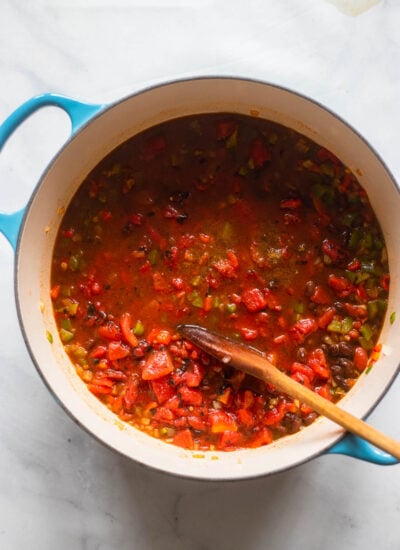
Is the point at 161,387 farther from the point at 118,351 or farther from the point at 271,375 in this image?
the point at 271,375

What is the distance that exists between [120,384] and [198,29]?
73.8 inches

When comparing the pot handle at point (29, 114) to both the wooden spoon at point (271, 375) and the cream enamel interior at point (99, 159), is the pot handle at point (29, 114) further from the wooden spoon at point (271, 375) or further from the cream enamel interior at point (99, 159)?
the wooden spoon at point (271, 375)

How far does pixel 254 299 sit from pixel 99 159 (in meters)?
1.07

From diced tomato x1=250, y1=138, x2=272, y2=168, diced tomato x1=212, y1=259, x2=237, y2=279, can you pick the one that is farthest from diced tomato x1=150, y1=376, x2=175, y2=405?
diced tomato x1=250, y1=138, x2=272, y2=168

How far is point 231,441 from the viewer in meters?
3.62

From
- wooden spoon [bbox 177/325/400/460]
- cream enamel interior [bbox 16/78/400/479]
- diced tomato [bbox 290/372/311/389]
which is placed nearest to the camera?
wooden spoon [bbox 177/325/400/460]

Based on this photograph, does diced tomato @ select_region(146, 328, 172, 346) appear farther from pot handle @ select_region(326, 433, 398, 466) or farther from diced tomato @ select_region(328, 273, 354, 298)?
pot handle @ select_region(326, 433, 398, 466)

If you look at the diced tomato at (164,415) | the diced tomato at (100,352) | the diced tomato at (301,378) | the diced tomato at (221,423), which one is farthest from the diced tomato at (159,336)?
the diced tomato at (301,378)

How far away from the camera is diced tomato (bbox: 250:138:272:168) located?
11.9 ft

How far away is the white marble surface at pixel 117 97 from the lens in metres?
3.66

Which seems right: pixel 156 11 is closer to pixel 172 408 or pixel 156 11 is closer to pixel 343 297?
pixel 343 297

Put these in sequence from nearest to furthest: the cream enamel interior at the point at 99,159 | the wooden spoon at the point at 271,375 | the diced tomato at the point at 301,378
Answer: the wooden spoon at the point at 271,375, the cream enamel interior at the point at 99,159, the diced tomato at the point at 301,378

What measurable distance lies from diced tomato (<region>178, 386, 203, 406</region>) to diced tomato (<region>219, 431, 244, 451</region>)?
217 millimetres

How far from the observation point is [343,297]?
143 inches
